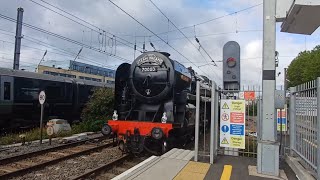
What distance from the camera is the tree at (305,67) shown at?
43250mm

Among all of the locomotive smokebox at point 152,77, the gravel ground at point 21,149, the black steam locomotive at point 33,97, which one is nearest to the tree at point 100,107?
the black steam locomotive at point 33,97

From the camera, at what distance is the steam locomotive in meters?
9.24

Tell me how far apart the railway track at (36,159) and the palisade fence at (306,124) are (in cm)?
673

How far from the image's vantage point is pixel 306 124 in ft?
19.6

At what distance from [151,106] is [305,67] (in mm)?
44381

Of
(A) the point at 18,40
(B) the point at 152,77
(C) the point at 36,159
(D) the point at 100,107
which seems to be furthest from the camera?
(A) the point at 18,40

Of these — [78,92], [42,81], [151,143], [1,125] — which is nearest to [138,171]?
[151,143]

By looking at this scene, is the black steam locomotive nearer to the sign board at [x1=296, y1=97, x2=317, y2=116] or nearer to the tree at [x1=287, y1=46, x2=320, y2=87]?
the sign board at [x1=296, y1=97, x2=317, y2=116]

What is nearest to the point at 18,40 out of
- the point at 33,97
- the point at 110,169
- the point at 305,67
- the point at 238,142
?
the point at 33,97

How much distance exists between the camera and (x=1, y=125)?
47.0 feet

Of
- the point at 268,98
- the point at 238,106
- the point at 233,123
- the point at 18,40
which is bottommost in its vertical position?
the point at 233,123

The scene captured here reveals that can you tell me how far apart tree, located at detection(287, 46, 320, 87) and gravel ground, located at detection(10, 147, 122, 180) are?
1578 inches

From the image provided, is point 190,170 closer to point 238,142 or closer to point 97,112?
point 238,142

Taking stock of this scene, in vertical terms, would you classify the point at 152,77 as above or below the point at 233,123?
above
